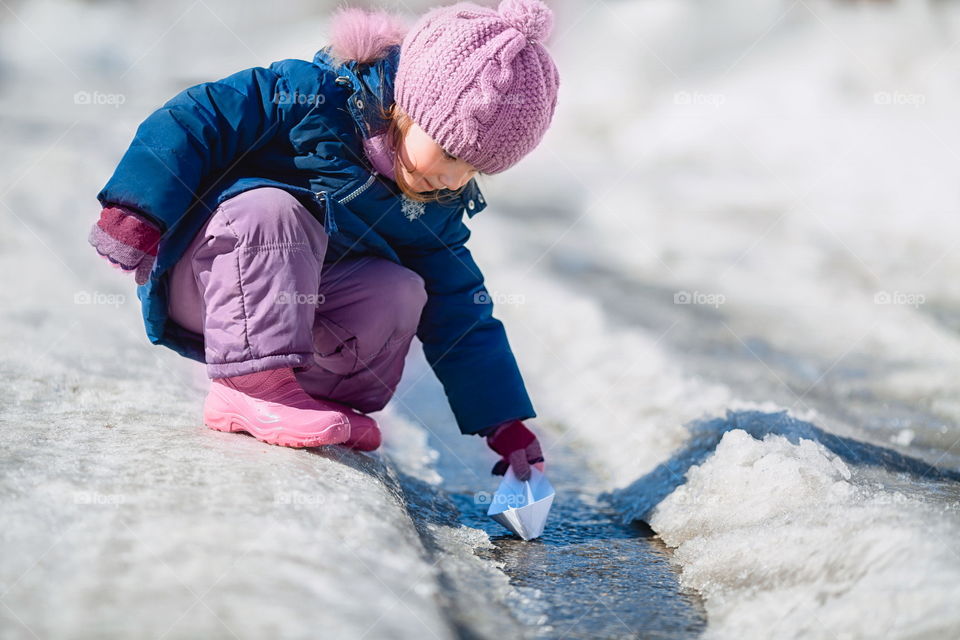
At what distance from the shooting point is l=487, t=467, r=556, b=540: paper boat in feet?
5.68

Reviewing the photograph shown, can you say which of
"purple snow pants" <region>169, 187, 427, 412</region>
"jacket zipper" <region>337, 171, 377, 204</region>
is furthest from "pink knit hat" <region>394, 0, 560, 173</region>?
"purple snow pants" <region>169, 187, 427, 412</region>

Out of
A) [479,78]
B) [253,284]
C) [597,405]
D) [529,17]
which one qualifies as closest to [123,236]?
[253,284]

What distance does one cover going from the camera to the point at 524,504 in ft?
5.75

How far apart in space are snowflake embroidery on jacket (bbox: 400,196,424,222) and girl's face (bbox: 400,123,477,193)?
0.06 meters

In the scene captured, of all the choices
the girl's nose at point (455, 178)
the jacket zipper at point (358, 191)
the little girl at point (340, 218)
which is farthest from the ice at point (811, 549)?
the jacket zipper at point (358, 191)

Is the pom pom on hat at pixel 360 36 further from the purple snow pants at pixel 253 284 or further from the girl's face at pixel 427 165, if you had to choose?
the purple snow pants at pixel 253 284

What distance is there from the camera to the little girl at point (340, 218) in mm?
1583

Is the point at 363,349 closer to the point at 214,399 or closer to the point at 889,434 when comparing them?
the point at 214,399

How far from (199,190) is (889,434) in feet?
6.01

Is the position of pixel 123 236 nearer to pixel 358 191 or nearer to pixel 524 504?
pixel 358 191

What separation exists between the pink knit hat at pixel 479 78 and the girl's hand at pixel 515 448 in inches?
21.8

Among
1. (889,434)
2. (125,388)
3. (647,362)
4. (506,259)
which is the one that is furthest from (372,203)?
(506,259)

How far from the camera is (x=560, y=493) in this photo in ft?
6.92

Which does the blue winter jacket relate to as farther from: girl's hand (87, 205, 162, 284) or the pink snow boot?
the pink snow boot
